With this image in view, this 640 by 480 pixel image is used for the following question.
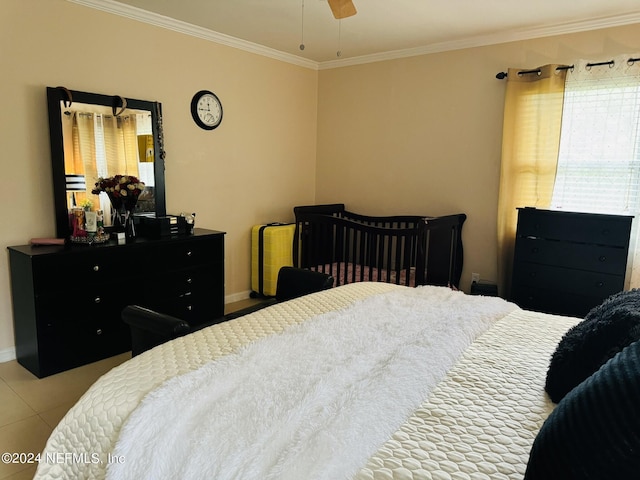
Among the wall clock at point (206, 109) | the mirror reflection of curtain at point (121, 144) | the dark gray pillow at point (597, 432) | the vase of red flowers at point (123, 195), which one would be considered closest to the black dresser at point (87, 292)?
the vase of red flowers at point (123, 195)

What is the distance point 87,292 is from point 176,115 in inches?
66.4

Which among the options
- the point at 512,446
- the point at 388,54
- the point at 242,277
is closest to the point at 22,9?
the point at 242,277

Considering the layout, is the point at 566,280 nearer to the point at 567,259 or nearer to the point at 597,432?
the point at 567,259

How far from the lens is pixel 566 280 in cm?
323

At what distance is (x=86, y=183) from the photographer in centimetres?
314

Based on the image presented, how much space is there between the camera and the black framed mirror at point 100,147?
3.00 meters

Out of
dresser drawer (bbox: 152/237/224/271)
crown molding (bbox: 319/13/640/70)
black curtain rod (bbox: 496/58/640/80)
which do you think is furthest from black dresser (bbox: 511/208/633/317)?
dresser drawer (bbox: 152/237/224/271)

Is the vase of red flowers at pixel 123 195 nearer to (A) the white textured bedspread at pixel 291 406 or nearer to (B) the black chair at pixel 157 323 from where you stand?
(B) the black chair at pixel 157 323

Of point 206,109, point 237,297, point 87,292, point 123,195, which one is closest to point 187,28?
point 206,109

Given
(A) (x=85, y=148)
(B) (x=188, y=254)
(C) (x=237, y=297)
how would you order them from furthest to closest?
(C) (x=237, y=297) → (B) (x=188, y=254) → (A) (x=85, y=148)

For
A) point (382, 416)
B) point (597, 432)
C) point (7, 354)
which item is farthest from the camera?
point (7, 354)

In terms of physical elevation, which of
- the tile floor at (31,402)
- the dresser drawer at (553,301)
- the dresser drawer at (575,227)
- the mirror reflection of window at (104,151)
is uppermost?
the mirror reflection of window at (104,151)

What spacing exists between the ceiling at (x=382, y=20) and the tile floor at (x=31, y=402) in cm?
254

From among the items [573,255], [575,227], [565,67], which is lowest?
[573,255]
